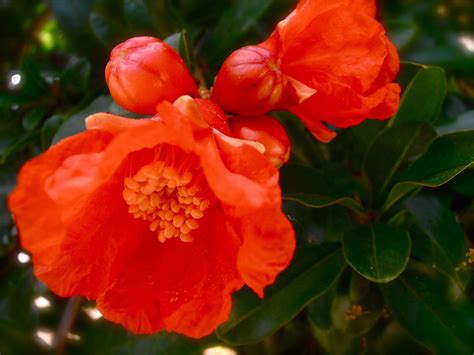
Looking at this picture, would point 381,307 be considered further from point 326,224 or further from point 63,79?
point 63,79

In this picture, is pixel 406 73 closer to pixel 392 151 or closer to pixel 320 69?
pixel 392 151

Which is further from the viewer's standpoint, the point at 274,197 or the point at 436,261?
the point at 436,261

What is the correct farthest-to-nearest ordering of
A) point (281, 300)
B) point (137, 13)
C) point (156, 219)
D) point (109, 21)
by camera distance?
1. point (109, 21)
2. point (137, 13)
3. point (281, 300)
4. point (156, 219)

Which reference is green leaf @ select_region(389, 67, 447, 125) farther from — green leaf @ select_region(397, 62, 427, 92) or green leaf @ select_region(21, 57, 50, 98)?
green leaf @ select_region(21, 57, 50, 98)

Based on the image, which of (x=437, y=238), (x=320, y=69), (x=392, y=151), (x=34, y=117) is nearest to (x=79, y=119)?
(x=34, y=117)

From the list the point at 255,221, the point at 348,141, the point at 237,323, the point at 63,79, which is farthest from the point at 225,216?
the point at 63,79

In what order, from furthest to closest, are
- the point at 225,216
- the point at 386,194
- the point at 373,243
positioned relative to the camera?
1. the point at 386,194
2. the point at 373,243
3. the point at 225,216

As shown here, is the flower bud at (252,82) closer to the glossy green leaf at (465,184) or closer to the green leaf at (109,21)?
the glossy green leaf at (465,184)
